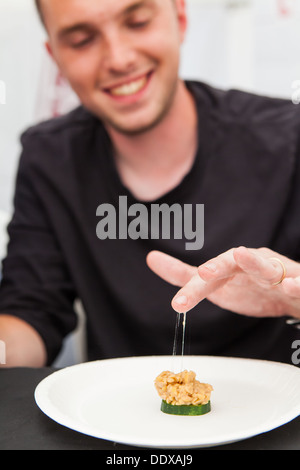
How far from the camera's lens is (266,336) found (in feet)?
4.36

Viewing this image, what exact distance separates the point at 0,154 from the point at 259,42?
38.8 inches

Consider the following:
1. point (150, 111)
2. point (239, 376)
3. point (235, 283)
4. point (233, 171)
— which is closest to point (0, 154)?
point (150, 111)

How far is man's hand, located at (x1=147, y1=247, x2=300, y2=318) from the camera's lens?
788 millimetres

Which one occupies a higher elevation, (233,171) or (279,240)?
(233,171)

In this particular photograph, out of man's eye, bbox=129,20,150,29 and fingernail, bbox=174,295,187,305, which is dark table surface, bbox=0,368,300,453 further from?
man's eye, bbox=129,20,150,29

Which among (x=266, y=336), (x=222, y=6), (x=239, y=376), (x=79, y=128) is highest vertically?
(x=222, y=6)

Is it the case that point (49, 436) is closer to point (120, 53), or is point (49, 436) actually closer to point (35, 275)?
point (35, 275)

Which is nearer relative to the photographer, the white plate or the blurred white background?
the white plate

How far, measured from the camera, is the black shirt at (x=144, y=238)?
1.33 m

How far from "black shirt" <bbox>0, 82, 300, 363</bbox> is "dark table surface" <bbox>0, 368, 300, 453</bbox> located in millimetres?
522

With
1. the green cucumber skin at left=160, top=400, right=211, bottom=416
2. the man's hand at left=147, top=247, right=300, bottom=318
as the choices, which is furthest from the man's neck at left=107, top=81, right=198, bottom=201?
the green cucumber skin at left=160, top=400, right=211, bottom=416

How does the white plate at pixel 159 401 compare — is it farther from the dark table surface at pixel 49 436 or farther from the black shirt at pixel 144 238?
the black shirt at pixel 144 238
